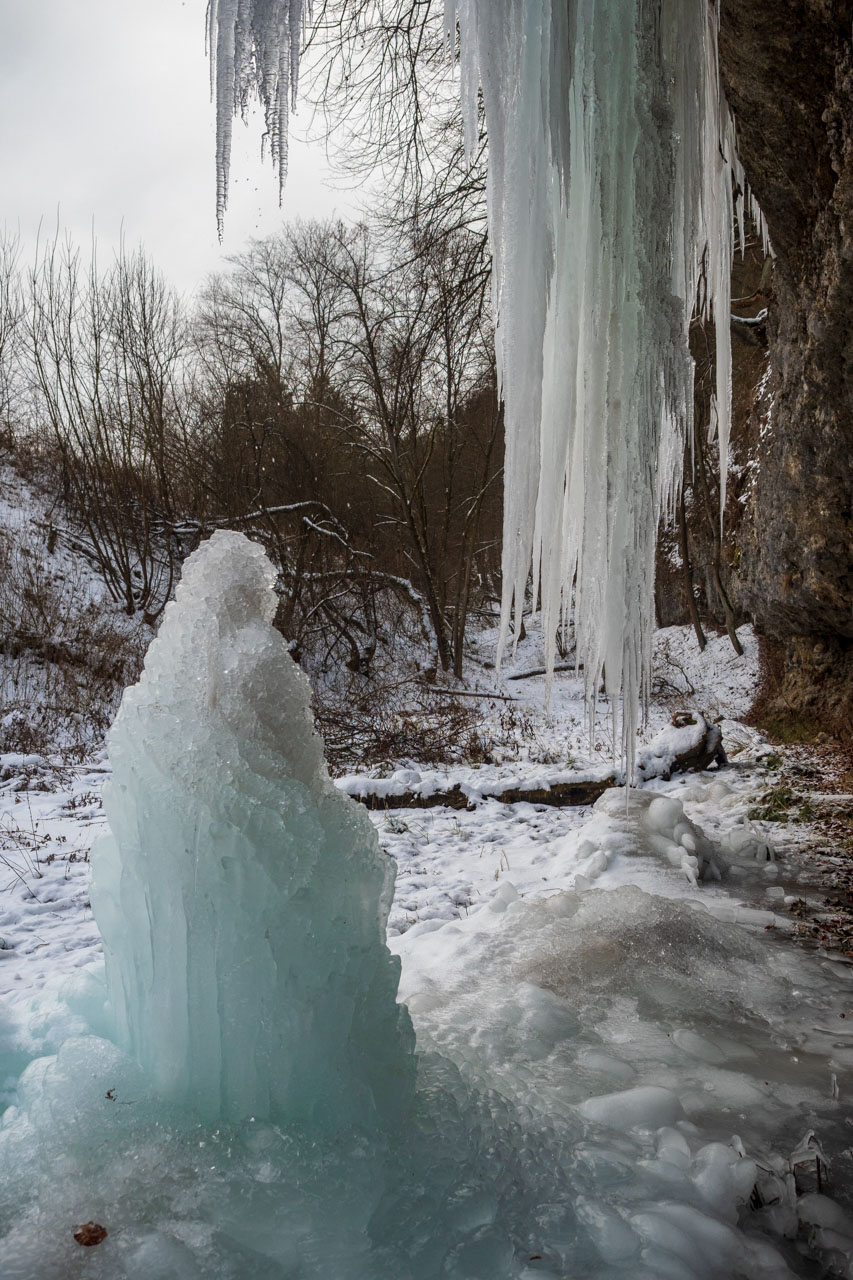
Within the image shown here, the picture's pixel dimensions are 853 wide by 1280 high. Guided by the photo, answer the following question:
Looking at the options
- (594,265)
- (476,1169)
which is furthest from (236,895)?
(594,265)

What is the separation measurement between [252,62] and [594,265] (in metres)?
1.25

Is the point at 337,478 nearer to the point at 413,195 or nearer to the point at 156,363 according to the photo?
the point at 156,363

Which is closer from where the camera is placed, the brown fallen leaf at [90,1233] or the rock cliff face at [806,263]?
the brown fallen leaf at [90,1233]

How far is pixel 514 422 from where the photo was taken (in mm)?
2420

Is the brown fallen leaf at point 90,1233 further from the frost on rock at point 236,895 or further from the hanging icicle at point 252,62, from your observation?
the hanging icicle at point 252,62

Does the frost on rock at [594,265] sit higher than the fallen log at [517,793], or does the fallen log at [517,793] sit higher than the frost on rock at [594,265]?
the frost on rock at [594,265]

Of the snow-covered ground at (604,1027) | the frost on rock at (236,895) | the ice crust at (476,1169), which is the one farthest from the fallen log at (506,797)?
the frost on rock at (236,895)

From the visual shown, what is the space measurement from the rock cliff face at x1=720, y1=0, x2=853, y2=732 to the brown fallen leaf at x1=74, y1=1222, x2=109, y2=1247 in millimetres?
3687

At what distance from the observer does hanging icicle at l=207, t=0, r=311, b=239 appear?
2.31 m

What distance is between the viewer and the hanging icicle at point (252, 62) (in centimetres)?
231

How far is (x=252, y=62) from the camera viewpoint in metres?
2.35

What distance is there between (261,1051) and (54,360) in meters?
13.9

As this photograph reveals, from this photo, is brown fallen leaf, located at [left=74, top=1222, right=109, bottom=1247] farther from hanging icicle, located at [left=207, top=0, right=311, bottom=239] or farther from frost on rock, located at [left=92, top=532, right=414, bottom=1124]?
hanging icicle, located at [left=207, top=0, right=311, bottom=239]

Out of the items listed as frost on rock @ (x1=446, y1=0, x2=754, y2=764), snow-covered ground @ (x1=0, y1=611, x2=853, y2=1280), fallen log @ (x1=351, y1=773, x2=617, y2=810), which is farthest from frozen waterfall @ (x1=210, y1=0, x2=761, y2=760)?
fallen log @ (x1=351, y1=773, x2=617, y2=810)
